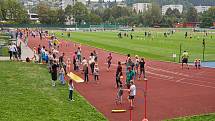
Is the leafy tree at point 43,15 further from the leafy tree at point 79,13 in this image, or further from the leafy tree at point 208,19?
the leafy tree at point 208,19

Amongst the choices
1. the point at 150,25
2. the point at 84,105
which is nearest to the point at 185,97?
the point at 84,105

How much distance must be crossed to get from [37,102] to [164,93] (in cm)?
792

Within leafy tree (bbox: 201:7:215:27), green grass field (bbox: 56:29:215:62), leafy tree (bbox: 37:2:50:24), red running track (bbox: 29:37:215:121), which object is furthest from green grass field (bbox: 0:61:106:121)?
leafy tree (bbox: 201:7:215:27)

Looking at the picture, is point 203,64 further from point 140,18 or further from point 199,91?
point 140,18

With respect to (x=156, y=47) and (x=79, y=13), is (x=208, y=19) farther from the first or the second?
(x=156, y=47)

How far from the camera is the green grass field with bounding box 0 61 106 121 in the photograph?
19.2m

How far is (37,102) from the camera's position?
22.2 metres

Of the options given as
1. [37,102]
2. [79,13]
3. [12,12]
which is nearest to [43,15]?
[79,13]

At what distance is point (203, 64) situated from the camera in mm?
40781

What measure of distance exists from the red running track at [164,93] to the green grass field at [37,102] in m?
0.94

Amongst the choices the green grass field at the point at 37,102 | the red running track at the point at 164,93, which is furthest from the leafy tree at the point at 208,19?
the green grass field at the point at 37,102

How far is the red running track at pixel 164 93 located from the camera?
20609mm

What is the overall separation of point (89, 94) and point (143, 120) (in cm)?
769

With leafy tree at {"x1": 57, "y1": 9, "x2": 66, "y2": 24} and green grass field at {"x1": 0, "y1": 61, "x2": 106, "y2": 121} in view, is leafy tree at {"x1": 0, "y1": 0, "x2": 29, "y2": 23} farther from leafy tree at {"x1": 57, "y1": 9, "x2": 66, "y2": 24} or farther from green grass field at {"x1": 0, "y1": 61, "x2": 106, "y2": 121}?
green grass field at {"x1": 0, "y1": 61, "x2": 106, "y2": 121}
